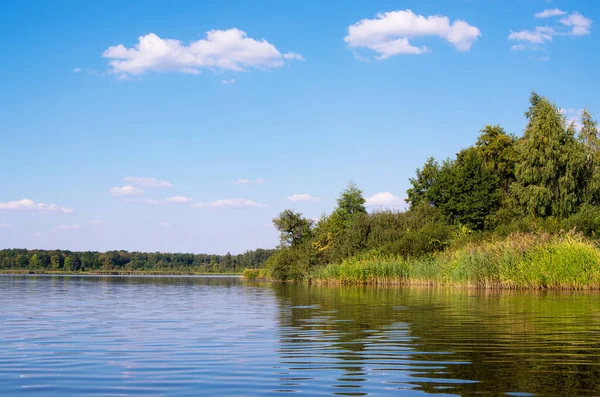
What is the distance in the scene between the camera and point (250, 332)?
1395 centimetres

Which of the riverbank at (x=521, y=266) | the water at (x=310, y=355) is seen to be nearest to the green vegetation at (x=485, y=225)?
the riverbank at (x=521, y=266)

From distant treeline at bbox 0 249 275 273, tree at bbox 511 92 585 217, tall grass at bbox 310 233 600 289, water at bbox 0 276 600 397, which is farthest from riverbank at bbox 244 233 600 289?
distant treeline at bbox 0 249 275 273

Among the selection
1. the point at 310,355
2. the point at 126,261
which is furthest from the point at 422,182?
the point at 126,261

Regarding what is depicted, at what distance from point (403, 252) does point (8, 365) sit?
43.0m

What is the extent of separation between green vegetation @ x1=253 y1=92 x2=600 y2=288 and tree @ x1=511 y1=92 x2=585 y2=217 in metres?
0.10

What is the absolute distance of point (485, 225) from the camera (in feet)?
217

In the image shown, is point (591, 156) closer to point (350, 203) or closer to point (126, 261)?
point (350, 203)

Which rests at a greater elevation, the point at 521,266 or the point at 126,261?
the point at 521,266

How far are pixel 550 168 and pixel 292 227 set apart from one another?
37.6 m

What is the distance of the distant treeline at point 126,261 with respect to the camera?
164125 mm

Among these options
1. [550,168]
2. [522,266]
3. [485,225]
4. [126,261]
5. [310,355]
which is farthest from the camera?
[126,261]

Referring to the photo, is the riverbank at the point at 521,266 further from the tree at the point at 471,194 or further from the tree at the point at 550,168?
the tree at the point at 471,194

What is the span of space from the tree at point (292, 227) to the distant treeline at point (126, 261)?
235 ft

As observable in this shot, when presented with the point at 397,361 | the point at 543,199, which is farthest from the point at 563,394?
the point at 543,199
